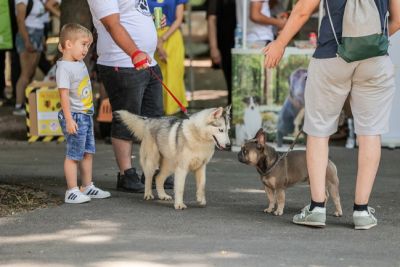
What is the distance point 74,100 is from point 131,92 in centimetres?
52

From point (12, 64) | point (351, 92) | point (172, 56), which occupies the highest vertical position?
point (351, 92)

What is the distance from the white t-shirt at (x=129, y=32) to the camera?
7766mm

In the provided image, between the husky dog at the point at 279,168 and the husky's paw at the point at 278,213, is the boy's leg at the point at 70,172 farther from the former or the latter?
the husky's paw at the point at 278,213

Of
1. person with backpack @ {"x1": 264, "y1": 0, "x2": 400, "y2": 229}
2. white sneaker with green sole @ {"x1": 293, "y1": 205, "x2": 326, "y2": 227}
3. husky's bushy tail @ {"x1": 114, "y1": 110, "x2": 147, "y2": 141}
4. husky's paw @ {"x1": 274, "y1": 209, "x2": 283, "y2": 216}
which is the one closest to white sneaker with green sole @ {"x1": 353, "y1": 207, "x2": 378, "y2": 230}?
person with backpack @ {"x1": 264, "y1": 0, "x2": 400, "y2": 229}

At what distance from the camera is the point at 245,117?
1065cm

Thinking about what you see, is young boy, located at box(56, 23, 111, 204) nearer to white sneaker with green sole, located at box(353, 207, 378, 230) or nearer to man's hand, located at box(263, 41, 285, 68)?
man's hand, located at box(263, 41, 285, 68)

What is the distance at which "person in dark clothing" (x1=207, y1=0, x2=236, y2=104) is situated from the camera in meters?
11.6

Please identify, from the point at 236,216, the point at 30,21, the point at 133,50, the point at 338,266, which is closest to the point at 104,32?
the point at 133,50

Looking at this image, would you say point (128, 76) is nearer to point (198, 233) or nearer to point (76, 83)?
point (76, 83)

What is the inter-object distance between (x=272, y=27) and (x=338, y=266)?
5.43 m

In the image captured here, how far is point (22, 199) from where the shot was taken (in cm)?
773

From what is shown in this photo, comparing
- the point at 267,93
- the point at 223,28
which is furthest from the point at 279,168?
the point at 223,28

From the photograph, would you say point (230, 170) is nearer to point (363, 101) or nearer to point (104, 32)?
point (104, 32)

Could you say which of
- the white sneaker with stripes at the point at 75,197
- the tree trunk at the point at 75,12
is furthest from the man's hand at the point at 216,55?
the white sneaker with stripes at the point at 75,197
